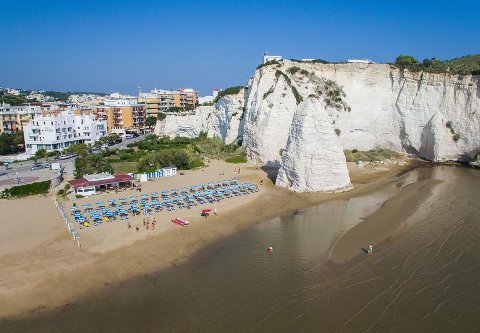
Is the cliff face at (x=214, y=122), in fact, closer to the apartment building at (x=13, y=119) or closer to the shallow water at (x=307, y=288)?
the apartment building at (x=13, y=119)

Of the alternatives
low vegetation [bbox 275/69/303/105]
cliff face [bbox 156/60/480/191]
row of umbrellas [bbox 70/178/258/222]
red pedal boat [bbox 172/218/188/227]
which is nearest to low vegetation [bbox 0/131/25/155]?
cliff face [bbox 156/60/480/191]

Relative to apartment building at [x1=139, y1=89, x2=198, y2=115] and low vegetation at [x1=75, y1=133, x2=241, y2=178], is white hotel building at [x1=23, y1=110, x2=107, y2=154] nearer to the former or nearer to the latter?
low vegetation at [x1=75, y1=133, x2=241, y2=178]

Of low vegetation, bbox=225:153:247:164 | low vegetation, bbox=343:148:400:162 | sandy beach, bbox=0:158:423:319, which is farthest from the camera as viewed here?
low vegetation, bbox=343:148:400:162

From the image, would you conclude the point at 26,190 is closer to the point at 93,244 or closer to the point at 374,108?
the point at 93,244

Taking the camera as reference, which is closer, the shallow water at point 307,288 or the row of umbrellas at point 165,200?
the shallow water at point 307,288

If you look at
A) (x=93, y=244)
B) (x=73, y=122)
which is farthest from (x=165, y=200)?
(x=73, y=122)

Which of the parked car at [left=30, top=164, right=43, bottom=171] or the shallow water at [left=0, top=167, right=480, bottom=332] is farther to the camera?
the parked car at [left=30, top=164, right=43, bottom=171]

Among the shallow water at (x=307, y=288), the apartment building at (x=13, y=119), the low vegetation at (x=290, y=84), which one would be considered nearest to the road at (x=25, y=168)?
the apartment building at (x=13, y=119)

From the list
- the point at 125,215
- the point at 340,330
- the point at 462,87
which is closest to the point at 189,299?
the point at 340,330
